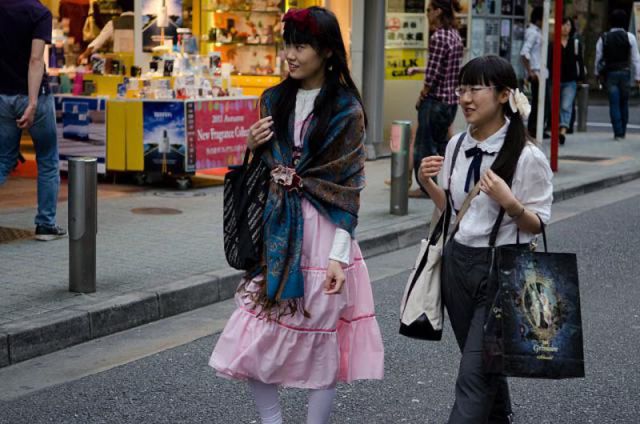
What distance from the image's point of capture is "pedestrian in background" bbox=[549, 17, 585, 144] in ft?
61.4

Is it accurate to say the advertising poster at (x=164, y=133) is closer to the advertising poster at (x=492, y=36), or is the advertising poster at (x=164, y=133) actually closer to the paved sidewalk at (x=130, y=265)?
the paved sidewalk at (x=130, y=265)

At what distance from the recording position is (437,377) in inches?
234

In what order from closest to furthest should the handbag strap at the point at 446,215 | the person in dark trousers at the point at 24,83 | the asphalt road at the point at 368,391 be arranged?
the handbag strap at the point at 446,215 → the asphalt road at the point at 368,391 → the person in dark trousers at the point at 24,83

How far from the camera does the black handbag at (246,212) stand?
4.13m

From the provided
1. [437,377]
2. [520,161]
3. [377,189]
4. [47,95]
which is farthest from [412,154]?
[520,161]

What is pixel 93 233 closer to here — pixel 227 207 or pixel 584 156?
pixel 227 207

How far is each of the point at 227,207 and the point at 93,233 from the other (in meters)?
3.14

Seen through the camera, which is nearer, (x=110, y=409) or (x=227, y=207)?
(x=227, y=207)

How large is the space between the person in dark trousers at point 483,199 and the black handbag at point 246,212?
2.08 feet

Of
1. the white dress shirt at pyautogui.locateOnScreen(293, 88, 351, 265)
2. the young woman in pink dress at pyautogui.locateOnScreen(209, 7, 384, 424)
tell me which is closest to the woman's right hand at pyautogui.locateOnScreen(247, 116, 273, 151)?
the young woman in pink dress at pyautogui.locateOnScreen(209, 7, 384, 424)

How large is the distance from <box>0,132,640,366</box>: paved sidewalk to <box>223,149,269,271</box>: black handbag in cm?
239

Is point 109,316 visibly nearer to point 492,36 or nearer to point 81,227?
point 81,227

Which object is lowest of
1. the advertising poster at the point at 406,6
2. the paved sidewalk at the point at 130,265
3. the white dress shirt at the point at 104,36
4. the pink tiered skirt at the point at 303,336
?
the paved sidewalk at the point at 130,265

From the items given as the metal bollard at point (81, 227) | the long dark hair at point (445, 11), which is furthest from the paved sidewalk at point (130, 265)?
the long dark hair at point (445, 11)
